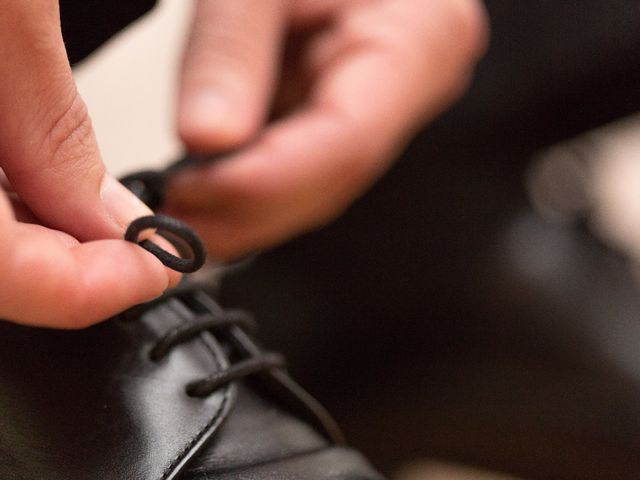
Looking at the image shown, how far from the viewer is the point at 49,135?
27 cm

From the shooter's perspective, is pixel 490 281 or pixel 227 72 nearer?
pixel 227 72

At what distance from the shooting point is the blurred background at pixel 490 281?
691 millimetres

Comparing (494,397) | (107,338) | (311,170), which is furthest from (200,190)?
(494,397)

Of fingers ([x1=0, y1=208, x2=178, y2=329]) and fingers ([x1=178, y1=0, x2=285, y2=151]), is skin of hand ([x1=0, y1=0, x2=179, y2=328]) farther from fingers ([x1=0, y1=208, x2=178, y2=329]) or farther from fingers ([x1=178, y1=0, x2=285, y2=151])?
fingers ([x1=178, y1=0, x2=285, y2=151])

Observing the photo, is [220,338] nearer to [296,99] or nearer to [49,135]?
[49,135]

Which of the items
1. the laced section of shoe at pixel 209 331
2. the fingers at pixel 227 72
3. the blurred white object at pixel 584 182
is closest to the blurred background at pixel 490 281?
the blurred white object at pixel 584 182

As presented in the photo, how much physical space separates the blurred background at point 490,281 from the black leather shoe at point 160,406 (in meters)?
0.32

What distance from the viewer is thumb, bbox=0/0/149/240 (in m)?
0.25

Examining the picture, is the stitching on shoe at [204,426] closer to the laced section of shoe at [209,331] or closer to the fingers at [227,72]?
the laced section of shoe at [209,331]

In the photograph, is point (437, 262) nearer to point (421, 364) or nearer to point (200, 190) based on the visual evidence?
A: point (421, 364)

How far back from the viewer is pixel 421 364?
28.1 inches

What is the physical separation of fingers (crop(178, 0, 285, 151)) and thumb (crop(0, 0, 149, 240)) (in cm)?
21

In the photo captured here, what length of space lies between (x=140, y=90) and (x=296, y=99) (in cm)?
29

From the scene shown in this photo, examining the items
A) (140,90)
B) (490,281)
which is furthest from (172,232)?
(140,90)
